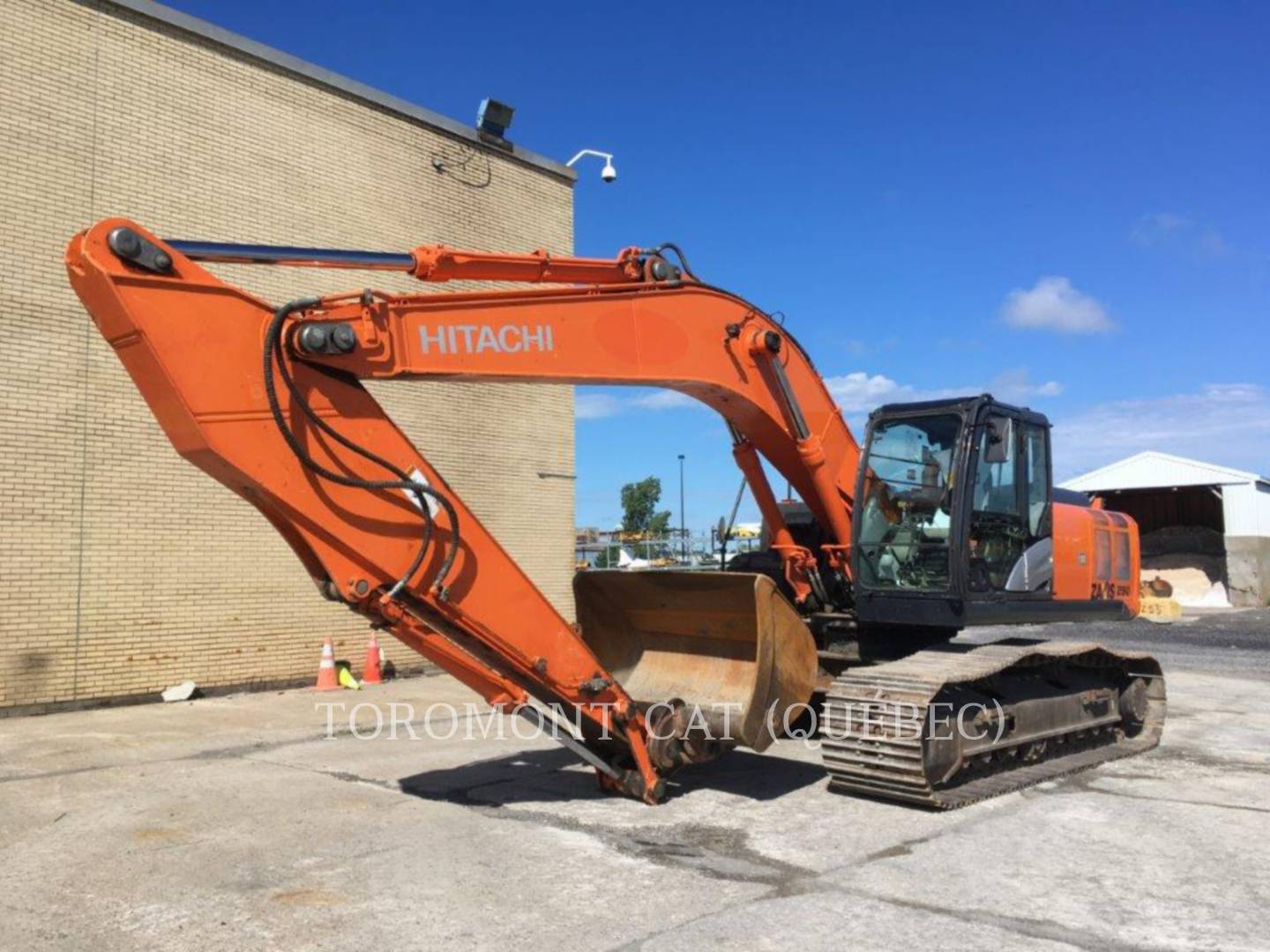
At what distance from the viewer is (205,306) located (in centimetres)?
516

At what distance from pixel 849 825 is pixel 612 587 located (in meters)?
2.61

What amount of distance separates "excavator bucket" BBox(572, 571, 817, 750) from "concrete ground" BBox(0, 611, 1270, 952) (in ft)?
2.04

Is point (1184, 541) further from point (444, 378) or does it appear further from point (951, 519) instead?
point (444, 378)

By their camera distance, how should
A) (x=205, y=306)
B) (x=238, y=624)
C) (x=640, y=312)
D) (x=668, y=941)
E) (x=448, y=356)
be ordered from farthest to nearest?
(x=238, y=624) → (x=640, y=312) → (x=448, y=356) → (x=205, y=306) → (x=668, y=941)

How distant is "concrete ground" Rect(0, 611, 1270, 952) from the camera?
4516 mm

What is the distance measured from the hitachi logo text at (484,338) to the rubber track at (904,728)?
120 inches

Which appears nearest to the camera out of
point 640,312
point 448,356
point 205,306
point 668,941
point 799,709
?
point 668,941

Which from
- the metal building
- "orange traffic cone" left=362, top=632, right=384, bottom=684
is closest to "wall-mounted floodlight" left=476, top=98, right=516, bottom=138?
"orange traffic cone" left=362, top=632, right=384, bottom=684

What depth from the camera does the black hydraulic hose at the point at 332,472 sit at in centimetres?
530

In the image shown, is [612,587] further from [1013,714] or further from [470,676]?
[1013,714]

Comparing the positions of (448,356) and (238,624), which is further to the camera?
(238,624)

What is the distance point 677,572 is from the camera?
736 centimetres

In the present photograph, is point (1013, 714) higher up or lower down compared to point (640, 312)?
lower down

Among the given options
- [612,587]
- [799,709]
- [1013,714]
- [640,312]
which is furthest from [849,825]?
[640,312]
